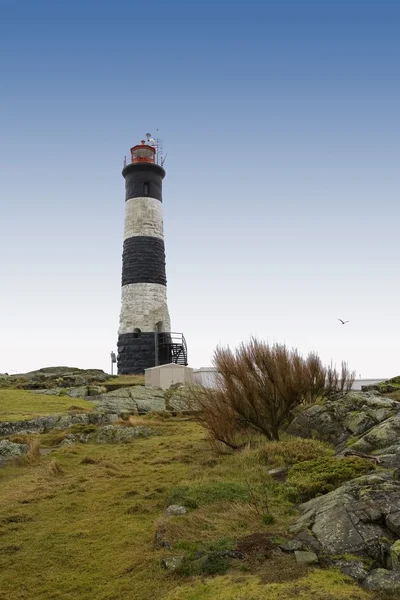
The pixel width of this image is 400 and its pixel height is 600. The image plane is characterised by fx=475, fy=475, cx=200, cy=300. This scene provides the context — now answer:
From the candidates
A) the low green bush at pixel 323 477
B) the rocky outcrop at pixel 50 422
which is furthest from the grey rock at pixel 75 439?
the low green bush at pixel 323 477

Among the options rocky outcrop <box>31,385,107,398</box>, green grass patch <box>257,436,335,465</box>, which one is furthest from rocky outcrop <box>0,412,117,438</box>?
green grass patch <box>257,436,335,465</box>

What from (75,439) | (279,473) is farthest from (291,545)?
(75,439)

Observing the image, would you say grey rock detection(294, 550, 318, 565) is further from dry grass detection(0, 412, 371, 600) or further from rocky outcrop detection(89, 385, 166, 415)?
rocky outcrop detection(89, 385, 166, 415)

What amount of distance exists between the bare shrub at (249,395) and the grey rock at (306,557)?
7379 mm

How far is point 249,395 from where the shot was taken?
13.8 meters

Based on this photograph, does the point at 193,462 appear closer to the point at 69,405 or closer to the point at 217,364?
Result: the point at 217,364

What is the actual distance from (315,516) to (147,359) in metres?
28.5

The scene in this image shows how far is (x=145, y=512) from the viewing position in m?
8.71

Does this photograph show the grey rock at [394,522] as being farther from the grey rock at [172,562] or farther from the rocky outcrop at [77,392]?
the rocky outcrop at [77,392]

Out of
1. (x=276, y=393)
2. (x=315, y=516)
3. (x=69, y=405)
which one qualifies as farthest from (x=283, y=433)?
(x=69, y=405)

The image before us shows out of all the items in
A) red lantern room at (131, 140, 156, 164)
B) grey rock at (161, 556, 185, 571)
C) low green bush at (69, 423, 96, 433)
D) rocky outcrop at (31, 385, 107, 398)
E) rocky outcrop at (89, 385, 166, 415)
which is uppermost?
red lantern room at (131, 140, 156, 164)

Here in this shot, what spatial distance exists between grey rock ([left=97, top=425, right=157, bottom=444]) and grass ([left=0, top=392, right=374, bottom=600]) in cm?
324

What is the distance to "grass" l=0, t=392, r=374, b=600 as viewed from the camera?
17.5 ft

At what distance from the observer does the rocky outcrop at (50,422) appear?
690 inches
